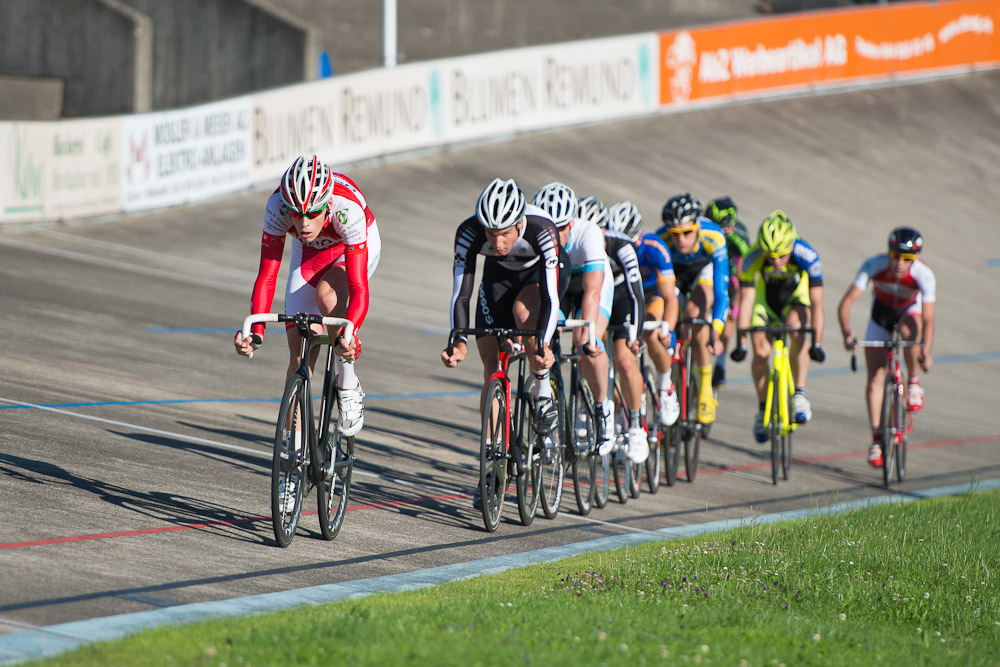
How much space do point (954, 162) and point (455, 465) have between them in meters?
25.8

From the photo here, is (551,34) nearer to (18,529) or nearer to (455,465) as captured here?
(455,465)

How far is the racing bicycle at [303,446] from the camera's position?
5.55m

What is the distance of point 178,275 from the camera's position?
629 inches

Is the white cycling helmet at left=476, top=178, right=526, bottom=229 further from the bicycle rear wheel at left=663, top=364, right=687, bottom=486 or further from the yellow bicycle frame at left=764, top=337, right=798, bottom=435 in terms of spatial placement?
the yellow bicycle frame at left=764, top=337, right=798, bottom=435

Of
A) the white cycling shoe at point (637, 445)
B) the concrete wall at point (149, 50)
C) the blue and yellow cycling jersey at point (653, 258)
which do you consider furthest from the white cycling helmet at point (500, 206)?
the concrete wall at point (149, 50)

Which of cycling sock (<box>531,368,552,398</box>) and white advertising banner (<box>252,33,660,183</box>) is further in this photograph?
white advertising banner (<box>252,33,660,183</box>)

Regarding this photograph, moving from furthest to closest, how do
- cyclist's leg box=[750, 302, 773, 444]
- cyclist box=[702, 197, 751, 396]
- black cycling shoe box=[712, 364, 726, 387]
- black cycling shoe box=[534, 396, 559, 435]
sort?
cyclist box=[702, 197, 751, 396] < black cycling shoe box=[712, 364, 726, 387] < cyclist's leg box=[750, 302, 773, 444] < black cycling shoe box=[534, 396, 559, 435]

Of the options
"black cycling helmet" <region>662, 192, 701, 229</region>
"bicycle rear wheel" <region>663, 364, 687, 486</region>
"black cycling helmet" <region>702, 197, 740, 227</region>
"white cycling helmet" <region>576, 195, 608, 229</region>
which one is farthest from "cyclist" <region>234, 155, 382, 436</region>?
"black cycling helmet" <region>702, 197, 740, 227</region>

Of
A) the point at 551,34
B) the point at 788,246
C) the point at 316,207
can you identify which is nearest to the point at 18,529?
the point at 316,207

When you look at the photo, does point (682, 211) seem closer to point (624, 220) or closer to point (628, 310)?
point (624, 220)

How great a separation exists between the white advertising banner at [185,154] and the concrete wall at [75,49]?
2.87 metres

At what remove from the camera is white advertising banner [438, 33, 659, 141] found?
24.3 m

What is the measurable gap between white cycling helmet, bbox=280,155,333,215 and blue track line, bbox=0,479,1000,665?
5.50 feet

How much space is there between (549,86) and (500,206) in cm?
2043
